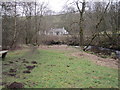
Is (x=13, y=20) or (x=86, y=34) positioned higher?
(x=13, y=20)

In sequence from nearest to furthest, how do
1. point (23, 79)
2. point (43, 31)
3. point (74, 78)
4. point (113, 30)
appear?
1. point (23, 79)
2. point (74, 78)
3. point (113, 30)
4. point (43, 31)

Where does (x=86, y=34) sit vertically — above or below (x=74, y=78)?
above

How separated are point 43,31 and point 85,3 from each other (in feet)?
33.7

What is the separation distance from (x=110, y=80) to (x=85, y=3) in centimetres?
1066

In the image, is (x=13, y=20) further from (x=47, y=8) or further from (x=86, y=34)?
(x=47, y=8)

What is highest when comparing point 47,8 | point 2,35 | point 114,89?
point 47,8

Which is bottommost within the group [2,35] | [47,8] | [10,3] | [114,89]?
[114,89]

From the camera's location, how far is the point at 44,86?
151 inches

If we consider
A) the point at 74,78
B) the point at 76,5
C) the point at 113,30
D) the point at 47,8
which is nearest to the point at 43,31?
the point at 47,8

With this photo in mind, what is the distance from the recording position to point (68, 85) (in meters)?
4.02

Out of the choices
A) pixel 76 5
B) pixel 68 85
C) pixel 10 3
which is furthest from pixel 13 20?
pixel 68 85

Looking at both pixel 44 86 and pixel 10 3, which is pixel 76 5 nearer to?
pixel 10 3

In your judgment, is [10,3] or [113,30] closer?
[10,3]

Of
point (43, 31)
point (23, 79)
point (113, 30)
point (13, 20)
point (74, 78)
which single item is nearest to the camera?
point (23, 79)
